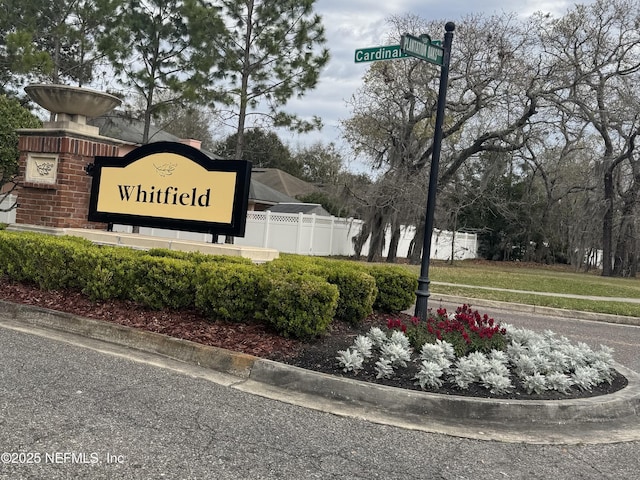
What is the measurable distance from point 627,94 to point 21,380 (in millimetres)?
27398

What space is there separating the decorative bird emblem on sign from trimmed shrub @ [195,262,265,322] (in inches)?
114

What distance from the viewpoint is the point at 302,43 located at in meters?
18.6

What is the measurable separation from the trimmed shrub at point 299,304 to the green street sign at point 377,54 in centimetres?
262

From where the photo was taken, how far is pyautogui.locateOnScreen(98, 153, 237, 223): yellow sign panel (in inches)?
307

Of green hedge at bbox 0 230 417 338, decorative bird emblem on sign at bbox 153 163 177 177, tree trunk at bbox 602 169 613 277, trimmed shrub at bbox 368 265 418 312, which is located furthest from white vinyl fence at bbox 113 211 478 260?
trimmed shrub at bbox 368 265 418 312

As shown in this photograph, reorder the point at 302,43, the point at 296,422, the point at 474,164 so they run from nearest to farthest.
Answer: the point at 296,422, the point at 302,43, the point at 474,164

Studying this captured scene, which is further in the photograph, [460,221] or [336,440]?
[460,221]

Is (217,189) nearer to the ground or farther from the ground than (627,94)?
nearer to the ground

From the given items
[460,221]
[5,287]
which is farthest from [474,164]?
[5,287]

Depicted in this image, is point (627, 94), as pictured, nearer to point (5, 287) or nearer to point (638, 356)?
point (638, 356)

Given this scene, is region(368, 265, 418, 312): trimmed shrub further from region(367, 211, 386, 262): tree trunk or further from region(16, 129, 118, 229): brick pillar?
region(367, 211, 386, 262): tree trunk

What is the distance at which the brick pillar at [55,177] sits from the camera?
8.73 metres

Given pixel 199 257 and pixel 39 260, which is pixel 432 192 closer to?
pixel 199 257

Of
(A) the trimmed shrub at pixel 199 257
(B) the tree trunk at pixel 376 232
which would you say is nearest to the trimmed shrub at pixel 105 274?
(A) the trimmed shrub at pixel 199 257
